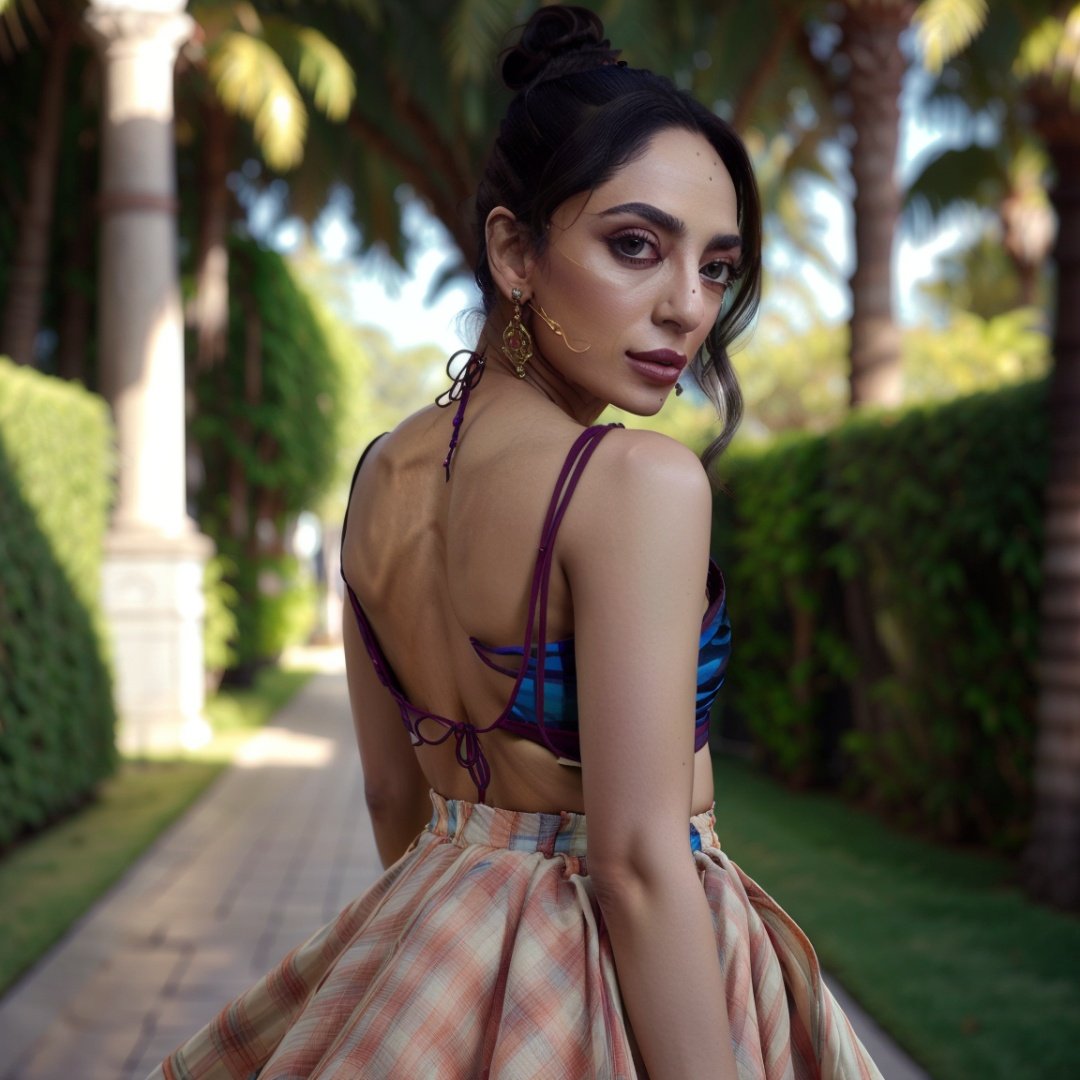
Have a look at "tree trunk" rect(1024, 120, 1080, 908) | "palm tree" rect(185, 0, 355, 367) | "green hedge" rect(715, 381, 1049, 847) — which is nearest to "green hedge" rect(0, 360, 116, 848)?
"palm tree" rect(185, 0, 355, 367)

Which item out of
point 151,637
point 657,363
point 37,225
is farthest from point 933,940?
point 37,225

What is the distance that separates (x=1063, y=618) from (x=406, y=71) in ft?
40.5

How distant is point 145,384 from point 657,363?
31.9 feet

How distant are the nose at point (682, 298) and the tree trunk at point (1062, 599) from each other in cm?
419

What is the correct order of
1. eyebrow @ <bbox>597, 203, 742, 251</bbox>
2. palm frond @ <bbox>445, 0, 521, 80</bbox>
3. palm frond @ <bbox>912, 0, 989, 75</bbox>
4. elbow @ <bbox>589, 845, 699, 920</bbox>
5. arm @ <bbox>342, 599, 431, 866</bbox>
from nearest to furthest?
elbow @ <bbox>589, 845, 699, 920</bbox>
eyebrow @ <bbox>597, 203, 742, 251</bbox>
arm @ <bbox>342, 599, 431, 866</bbox>
palm frond @ <bbox>912, 0, 989, 75</bbox>
palm frond @ <bbox>445, 0, 521, 80</bbox>

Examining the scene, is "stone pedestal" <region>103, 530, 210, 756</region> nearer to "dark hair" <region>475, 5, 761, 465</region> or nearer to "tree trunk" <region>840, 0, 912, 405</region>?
"tree trunk" <region>840, 0, 912, 405</region>

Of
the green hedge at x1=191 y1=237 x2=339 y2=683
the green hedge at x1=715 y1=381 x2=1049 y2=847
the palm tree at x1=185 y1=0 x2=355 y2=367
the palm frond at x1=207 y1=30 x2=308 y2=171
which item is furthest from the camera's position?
the green hedge at x1=191 y1=237 x2=339 y2=683

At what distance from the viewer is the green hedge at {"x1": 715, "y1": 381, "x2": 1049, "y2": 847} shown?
5770mm

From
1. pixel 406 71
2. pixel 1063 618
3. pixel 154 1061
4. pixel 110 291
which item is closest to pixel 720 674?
pixel 154 1061

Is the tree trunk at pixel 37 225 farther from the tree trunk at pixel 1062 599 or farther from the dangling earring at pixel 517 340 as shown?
the dangling earring at pixel 517 340

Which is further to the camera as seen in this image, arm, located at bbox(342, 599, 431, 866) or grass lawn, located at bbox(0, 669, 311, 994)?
grass lawn, located at bbox(0, 669, 311, 994)

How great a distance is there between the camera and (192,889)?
19.7ft

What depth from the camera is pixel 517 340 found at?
4.87 feet

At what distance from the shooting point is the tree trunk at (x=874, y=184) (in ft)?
32.3
